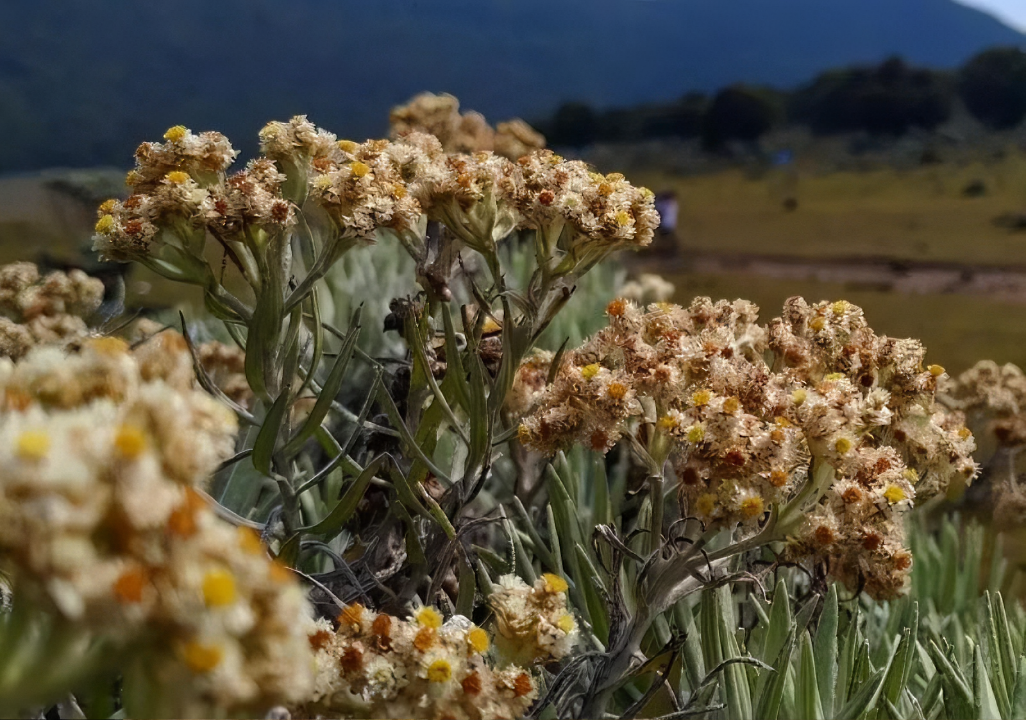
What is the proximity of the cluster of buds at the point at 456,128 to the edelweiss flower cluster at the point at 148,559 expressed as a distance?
1.31 meters

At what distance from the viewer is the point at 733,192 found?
401 cm

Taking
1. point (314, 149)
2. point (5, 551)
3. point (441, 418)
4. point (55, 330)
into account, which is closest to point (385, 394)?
point (441, 418)

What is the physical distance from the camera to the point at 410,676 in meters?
0.41

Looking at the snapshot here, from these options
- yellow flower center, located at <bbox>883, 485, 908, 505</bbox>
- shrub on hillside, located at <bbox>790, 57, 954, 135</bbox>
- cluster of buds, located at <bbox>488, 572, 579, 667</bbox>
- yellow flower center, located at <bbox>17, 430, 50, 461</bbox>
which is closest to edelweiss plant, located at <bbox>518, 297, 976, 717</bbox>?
yellow flower center, located at <bbox>883, 485, 908, 505</bbox>

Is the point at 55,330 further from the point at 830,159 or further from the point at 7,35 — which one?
the point at 7,35

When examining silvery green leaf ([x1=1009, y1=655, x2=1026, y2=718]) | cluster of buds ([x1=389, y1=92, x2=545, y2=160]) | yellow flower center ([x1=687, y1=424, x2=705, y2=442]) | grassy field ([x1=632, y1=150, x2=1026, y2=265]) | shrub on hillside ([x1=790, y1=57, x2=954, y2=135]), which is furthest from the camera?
shrub on hillside ([x1=790, y1=57, x2=954, y2=135])

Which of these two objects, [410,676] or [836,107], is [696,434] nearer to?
[410,676]

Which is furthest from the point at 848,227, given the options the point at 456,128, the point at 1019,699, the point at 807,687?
the point at 807,687

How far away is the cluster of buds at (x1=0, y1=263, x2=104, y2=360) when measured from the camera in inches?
35.0

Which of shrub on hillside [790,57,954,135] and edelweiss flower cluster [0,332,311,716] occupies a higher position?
shrub on hillside [790,57,954,135]

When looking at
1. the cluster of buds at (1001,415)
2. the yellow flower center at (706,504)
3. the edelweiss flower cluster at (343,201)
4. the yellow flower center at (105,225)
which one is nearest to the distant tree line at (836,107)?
the cluster of buds at (1001,415)

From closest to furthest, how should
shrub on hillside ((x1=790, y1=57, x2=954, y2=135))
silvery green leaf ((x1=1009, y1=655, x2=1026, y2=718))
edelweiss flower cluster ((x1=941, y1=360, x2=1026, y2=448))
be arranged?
silvery green leaf ((x1=1009, y1=655, x2=1026, y2=718)) < edelweiss flower cluster ((x1=941, y1=360, x2=1026, y2=448)) < shrub on hillside ((x1=790, y1=57, x2=954, y2=135))

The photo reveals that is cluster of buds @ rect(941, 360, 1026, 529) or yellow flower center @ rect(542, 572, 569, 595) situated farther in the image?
cluster of buds @ rect(941, 360, 1026, 529)

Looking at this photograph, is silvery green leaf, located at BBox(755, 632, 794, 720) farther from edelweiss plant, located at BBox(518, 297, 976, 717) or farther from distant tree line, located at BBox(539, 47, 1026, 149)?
distant tree line, located at BBox(539, 47, 1026, 149)
